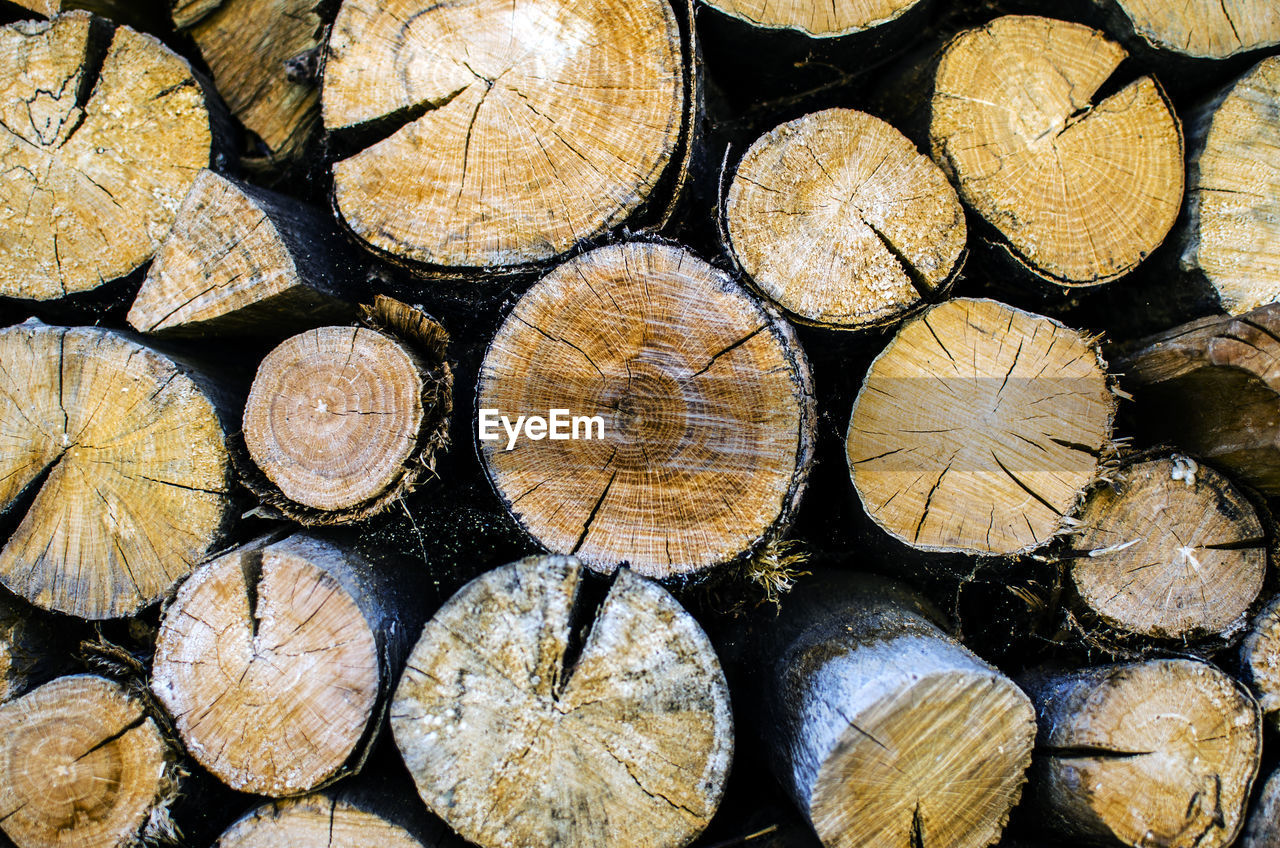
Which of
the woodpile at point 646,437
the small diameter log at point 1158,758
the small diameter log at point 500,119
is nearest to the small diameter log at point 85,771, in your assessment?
the woodpile at point 646,437

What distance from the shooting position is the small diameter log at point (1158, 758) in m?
1.90

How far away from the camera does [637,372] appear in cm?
183

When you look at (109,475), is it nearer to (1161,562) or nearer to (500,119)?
(500,119)

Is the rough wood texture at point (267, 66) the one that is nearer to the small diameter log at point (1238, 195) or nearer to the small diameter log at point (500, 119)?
the small diameter log at point (500, 119)

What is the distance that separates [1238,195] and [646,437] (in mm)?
2025

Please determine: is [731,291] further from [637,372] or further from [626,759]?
[626,759]

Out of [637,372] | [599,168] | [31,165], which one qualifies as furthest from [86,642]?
[599,168]

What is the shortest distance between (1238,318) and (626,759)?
6.63 feet

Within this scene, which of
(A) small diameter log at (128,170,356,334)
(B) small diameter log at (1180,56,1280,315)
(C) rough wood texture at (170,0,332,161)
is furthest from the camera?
(C) rough wood texture at (170,0,332,161)

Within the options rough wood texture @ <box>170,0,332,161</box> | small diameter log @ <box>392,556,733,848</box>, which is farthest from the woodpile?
rough wood texture @ <box>170,0,332,161</box>

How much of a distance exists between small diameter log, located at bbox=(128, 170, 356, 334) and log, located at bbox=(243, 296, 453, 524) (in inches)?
8.9

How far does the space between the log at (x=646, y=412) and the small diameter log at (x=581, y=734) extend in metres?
0.21

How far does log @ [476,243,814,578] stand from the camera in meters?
1.81

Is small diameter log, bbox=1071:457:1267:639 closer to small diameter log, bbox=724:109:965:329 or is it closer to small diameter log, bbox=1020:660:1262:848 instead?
small diameter log, bbox=1020:660:1262:848
